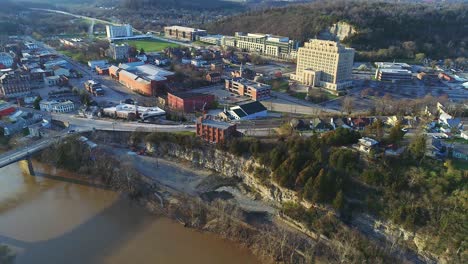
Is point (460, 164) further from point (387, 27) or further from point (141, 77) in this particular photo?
point (387, 27)

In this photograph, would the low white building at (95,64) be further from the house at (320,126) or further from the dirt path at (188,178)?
the house at (320,126)

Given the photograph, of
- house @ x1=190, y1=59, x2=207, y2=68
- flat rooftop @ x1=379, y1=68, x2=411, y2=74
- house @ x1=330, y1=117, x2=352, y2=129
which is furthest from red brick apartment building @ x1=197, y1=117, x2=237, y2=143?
flat rooftop @ x1=379, y1=68, x2=411, y2=74

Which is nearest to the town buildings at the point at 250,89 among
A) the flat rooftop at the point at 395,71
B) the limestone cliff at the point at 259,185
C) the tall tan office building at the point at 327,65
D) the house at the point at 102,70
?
the tall tan office building at the point at 327,65

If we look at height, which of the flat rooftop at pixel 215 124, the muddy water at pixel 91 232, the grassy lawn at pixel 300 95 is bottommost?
the muddy water at pixel 91 232

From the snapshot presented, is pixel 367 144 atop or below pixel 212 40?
below

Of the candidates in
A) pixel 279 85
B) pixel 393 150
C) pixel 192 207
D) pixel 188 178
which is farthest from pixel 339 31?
pixel 192 207

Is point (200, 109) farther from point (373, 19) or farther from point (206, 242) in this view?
point (373, 19)

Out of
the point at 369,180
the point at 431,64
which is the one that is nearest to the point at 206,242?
the point at 369,180
